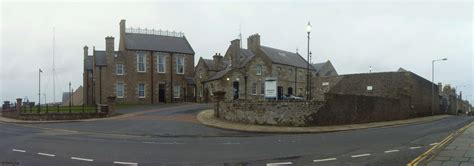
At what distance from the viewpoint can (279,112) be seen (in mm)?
27531

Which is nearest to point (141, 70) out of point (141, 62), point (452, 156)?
point (141, 62)

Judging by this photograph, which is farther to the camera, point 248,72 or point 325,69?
point 325,69

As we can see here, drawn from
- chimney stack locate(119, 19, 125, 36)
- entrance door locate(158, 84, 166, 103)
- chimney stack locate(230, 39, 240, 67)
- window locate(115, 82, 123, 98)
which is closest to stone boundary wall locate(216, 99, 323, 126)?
chimney stack locate(230, 39, 240, 67)

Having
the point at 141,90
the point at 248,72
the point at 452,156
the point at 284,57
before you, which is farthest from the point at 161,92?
the point at 452,156

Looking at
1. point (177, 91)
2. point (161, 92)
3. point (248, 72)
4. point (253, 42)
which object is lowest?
point (161, 92)

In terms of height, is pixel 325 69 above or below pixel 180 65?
above

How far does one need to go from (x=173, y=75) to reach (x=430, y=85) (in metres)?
33.2

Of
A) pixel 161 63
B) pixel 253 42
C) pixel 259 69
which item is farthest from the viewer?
pixel 253 42

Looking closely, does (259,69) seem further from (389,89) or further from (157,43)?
(389,89)

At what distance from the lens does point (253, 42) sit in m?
62.3

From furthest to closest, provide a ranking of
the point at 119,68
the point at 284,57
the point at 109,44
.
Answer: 1. the point at 284,57
2. the point at 119,68
3. the point at 109,44

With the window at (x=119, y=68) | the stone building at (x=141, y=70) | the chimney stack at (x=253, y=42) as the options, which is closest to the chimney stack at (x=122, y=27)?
the stone building at (x=141, y=70)

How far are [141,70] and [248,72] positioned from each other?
44.3ft

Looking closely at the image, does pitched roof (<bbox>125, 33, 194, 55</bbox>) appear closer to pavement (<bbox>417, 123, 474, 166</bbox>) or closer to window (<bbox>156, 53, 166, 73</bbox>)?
window (<bbox>156, 53, 166, 73</bbox>)
